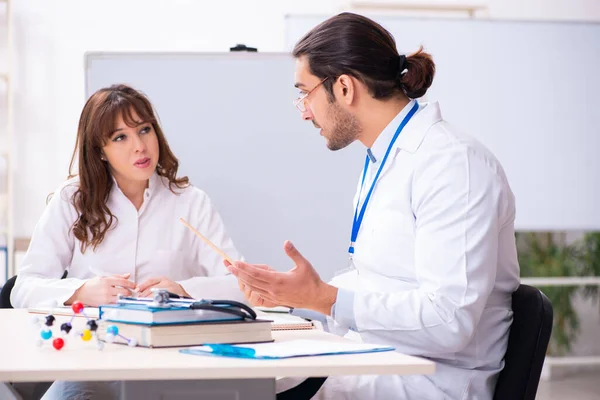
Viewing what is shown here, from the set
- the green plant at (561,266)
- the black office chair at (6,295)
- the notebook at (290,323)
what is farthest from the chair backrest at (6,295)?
the green plant at (561,266)

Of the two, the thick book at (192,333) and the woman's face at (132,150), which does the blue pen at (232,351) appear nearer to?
the thick book at (192,333)

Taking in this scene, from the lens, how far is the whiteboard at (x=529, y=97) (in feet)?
15.6

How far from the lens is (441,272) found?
1.51 metres

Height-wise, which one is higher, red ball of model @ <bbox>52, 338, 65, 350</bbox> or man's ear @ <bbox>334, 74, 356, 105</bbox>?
man's ear @ <bbox>334, 74, 356, 105</bbox>

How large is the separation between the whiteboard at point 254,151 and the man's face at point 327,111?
5.80ft

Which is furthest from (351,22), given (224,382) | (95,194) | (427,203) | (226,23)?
(226,23)

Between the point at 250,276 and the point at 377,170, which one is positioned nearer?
the point at 250,276

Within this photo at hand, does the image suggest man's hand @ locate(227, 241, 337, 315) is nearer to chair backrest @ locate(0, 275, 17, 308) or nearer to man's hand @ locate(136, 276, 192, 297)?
man's hand @ locate(136, 276, 192, 297)

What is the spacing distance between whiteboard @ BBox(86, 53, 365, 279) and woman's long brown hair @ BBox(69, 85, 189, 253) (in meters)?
1.10

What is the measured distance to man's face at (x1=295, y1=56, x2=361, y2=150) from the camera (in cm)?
191


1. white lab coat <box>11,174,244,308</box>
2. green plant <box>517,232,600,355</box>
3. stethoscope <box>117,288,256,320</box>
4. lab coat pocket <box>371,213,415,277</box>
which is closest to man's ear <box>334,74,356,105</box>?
lab coat pocket <box>371,213,415,277</box>

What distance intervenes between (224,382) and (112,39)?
407 cm

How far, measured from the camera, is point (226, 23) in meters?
5.04

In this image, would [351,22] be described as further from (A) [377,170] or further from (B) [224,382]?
(B) [224,382]
